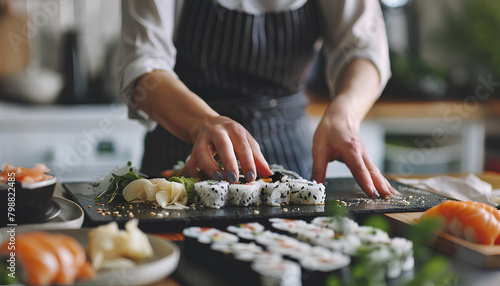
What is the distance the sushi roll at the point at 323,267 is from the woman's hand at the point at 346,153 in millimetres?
568

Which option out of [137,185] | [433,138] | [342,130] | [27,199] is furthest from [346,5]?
[433,138]

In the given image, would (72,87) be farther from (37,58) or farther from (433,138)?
(433,138)

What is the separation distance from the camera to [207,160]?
4.10 feet

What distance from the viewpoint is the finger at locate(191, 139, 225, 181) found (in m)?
1.23

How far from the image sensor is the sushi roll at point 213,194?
1.14 m

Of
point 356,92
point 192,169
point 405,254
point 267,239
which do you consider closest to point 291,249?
point 267,239

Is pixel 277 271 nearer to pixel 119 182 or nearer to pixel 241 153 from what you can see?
pixel 241 153

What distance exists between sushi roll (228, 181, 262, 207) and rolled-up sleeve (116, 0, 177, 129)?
522 mm

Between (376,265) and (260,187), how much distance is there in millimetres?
549

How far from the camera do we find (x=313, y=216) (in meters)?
1.11

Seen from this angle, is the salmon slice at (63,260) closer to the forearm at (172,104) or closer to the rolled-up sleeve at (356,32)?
the forearm at (172,104)

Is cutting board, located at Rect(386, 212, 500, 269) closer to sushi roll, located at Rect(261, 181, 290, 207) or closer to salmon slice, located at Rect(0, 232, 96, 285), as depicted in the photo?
sushi roll, located at Rect(261, 181, 290, 207)

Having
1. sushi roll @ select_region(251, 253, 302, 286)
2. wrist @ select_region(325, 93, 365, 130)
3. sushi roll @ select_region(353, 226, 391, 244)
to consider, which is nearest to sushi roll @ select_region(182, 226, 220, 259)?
sushi roll @ select_region(251, 253, 302, 286)

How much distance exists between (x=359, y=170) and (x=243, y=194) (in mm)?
340
